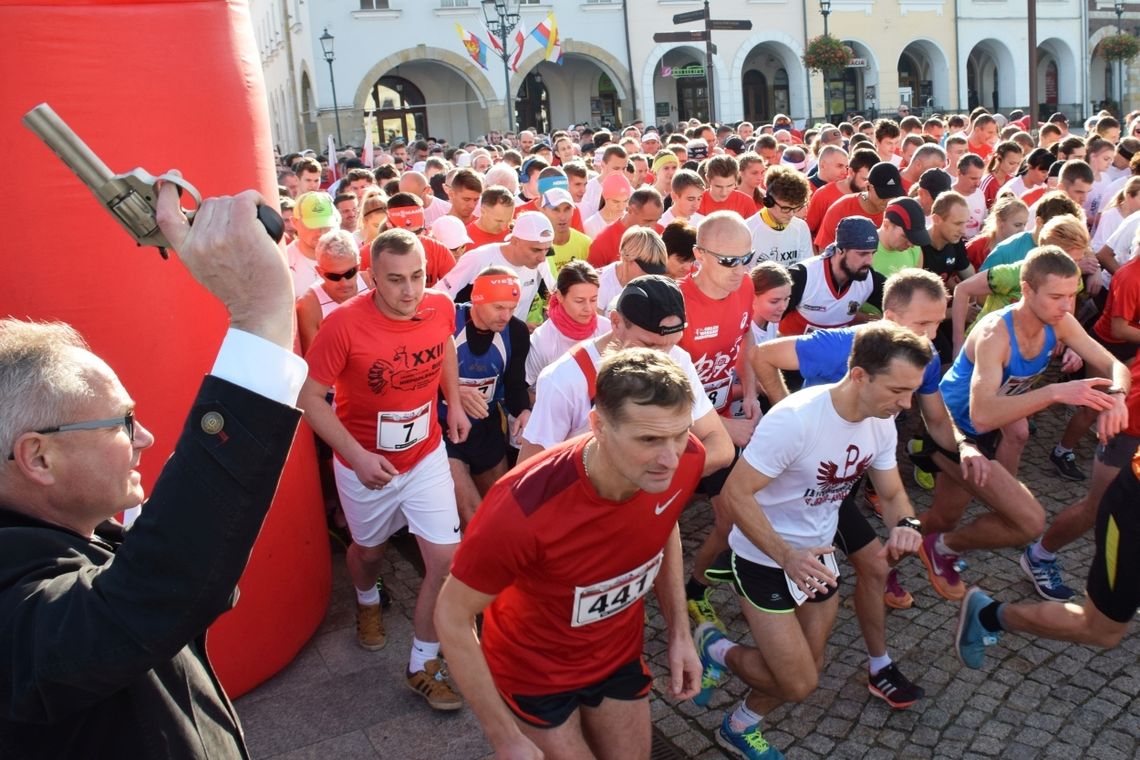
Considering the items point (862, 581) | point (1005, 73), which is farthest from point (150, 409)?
point (1005, 73)

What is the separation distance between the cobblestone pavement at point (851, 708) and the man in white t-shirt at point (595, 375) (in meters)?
1.25

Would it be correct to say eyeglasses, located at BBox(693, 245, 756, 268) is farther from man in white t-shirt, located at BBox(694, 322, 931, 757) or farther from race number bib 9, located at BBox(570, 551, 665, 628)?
race number bib 9, located at BBox(570, 551, 665, 628)

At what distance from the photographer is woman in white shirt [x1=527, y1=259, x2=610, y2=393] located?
533 centimetres

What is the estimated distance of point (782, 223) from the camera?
25.8 feet

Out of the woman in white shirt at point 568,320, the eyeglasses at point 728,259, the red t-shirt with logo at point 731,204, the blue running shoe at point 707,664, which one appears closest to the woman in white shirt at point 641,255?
the woman in white shirt at point 568,320

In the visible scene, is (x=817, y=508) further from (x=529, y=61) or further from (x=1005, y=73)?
(x=1005, y=73)

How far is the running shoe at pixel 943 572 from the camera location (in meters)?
5.24

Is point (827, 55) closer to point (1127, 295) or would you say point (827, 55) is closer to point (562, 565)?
point (1127, 295)

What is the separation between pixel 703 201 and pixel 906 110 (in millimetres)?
32033

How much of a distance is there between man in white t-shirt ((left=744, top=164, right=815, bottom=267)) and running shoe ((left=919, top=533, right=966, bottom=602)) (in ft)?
9.51

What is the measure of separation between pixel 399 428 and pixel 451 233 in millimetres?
2850

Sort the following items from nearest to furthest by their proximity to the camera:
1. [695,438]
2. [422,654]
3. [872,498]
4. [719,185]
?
1. [695,438]
2. [422,654]
3. [872,498]
4. [719,185]

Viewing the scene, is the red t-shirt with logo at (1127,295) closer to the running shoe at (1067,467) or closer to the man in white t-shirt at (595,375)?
the running shoe at (1067,467)

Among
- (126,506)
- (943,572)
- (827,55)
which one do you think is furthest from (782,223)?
(827,55)
